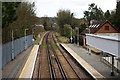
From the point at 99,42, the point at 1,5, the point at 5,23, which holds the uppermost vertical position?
the point at 1,5

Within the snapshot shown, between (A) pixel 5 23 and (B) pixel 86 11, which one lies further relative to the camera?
(B) pixel 86 11

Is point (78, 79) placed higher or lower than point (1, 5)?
lower

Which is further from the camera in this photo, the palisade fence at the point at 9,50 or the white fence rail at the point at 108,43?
the palisade fence at the point at 9,50

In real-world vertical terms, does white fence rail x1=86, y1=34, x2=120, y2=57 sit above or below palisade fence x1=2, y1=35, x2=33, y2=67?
above

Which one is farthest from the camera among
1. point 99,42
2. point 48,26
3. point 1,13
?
point 48,26

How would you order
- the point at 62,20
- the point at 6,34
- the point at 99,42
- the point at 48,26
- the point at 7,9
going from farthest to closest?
the point at 48,26 → the point at 62,20 → the point at 6,34 → the point at 7,9 → the point at 99,42

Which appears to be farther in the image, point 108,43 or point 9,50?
→ point 9,50

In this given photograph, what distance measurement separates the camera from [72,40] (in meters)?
56.7

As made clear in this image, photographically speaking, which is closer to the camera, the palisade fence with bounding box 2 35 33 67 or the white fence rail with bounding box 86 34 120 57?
the white fence rail with bounding box 86 34 120 57

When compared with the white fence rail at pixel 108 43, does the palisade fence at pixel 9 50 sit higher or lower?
lower

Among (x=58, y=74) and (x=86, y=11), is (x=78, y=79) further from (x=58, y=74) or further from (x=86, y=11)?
(x=86, y=11)

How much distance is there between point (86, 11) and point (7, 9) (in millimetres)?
75214

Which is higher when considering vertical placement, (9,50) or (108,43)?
(108,43)

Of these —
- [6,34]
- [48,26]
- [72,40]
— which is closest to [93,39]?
[6,34]
